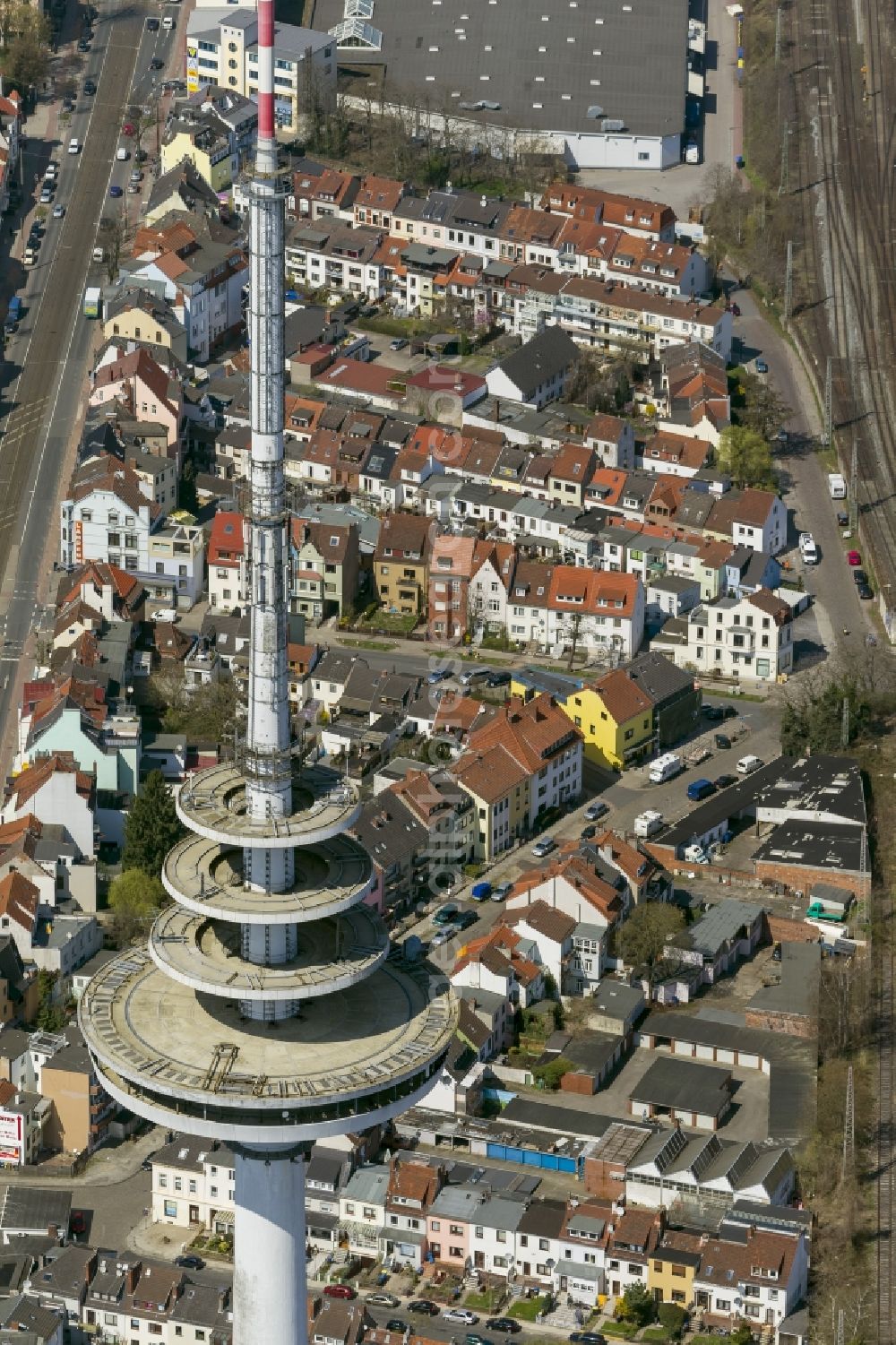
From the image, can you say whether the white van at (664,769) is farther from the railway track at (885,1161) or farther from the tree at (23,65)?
the tree at (23,65)

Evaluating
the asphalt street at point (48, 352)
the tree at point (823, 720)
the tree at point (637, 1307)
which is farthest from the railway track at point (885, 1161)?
the asphalt street at point (48, 352)

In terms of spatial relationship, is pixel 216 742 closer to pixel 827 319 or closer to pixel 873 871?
pixel 873 871

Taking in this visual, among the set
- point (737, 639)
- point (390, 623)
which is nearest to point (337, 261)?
point (390, 623)

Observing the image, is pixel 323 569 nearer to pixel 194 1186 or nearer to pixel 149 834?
pixel 149 834

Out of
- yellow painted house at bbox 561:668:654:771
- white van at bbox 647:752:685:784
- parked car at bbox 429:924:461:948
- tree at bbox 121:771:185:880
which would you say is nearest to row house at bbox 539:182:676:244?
yellow painted house at bbox 561:668:654:771

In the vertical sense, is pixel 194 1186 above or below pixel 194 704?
below

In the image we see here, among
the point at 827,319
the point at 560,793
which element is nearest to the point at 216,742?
the point at 560,793
